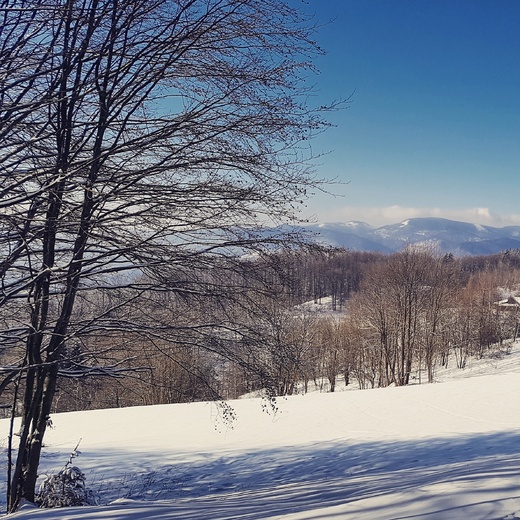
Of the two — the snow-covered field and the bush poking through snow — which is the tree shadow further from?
the bush poking through snow

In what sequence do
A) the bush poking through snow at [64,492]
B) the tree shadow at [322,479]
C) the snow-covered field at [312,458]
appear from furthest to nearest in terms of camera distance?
the bush poking through snow at [64,492]
the snow-covered field at [312,458]
the tree shadow at [322,479]

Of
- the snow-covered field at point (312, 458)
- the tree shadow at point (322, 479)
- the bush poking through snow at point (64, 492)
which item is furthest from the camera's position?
the bush poking through snow at point (64, 492)

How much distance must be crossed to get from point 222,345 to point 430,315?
80.1 ft

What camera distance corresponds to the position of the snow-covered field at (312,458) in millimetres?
3070

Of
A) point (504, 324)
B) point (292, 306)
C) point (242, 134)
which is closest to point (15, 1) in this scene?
point (242, 134)

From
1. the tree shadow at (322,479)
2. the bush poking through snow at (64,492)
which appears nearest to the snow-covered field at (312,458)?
the tree shadow at (322,479)

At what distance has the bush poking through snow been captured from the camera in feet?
15.2

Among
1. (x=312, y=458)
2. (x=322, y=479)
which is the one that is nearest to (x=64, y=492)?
(x=322, y=479)

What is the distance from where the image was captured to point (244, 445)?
853cm

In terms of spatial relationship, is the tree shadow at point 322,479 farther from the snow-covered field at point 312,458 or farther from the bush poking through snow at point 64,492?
the bush poking through snow at point 64,492

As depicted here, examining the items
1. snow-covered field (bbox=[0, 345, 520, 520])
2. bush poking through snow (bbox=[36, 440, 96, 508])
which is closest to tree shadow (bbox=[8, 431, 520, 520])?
snow-covered field (bbox=[0, 345, 520, 520])

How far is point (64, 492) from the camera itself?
473cm

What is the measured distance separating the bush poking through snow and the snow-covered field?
2.59ft

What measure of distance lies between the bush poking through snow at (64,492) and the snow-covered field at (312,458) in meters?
0.79
